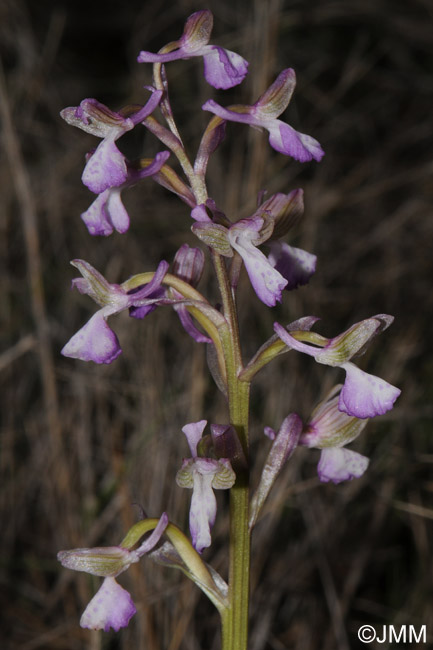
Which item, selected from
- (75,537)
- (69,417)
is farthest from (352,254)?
(75,537)

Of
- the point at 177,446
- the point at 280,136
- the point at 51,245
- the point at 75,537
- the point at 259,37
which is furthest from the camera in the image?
the point at 51,245

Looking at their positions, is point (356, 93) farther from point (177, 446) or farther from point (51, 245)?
point (177, 446)

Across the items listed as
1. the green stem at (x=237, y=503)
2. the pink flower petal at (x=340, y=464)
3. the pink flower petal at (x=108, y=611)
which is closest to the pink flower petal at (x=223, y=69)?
the green stem at (x=237, y=503)

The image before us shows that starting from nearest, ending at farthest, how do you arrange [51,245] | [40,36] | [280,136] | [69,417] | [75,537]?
[280,136], [75,537], [69,417], [51,245], [40,36]

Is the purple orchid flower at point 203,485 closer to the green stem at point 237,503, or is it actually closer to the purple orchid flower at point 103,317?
the green stem at point 237,503

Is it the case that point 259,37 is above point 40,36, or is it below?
below

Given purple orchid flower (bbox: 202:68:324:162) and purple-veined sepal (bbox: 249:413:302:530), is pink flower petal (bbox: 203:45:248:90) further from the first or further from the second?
purple-veined sepal (bbox: 249:413:302:530)

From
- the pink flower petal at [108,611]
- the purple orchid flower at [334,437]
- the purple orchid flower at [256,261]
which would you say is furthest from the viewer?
the purple orchid flower at [334,437]
